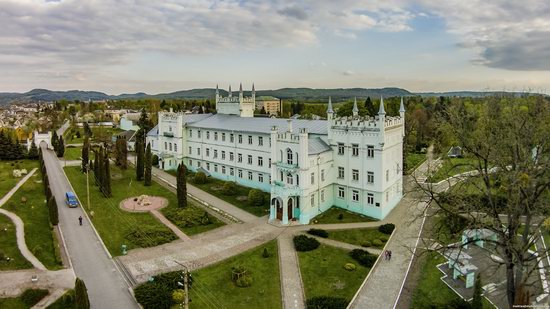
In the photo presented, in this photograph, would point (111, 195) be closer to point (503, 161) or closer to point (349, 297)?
point (349, 297)

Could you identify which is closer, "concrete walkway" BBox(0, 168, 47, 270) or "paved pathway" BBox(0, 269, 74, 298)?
"paved pathway" BBox(0, 269, 74, 298)

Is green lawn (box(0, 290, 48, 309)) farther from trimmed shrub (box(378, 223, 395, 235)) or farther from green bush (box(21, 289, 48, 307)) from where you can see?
trimmed shrub (box(378, 223, 395, 235))

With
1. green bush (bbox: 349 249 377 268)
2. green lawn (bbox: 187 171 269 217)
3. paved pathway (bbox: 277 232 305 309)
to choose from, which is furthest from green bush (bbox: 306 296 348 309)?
green lawn (bbox: 187 171 269 217)

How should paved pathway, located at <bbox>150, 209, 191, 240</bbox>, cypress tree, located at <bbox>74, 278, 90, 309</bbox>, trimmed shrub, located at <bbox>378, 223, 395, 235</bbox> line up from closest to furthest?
cypress tree, located at <bbox>74, 278, 90, 309</bbox>, paved pathway, located at <bbox>150, 209, 191, 240</bbox>, trimmed shrub, located at <bbox>378, 223, 395, 235</bbox>

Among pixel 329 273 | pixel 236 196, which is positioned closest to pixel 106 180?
pixel 236 196

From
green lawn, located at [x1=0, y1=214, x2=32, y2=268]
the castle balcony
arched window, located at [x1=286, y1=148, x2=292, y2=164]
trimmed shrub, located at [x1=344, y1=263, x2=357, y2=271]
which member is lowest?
trimmed shrub, located at [x1=344, y1=263, x2=357, y2=271]

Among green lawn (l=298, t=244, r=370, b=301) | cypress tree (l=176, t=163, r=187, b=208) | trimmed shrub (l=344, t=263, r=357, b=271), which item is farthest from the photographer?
cypress tree (l=176, t=163, r=187, b=208)

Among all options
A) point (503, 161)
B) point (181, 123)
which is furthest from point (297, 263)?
point (181, 123)
